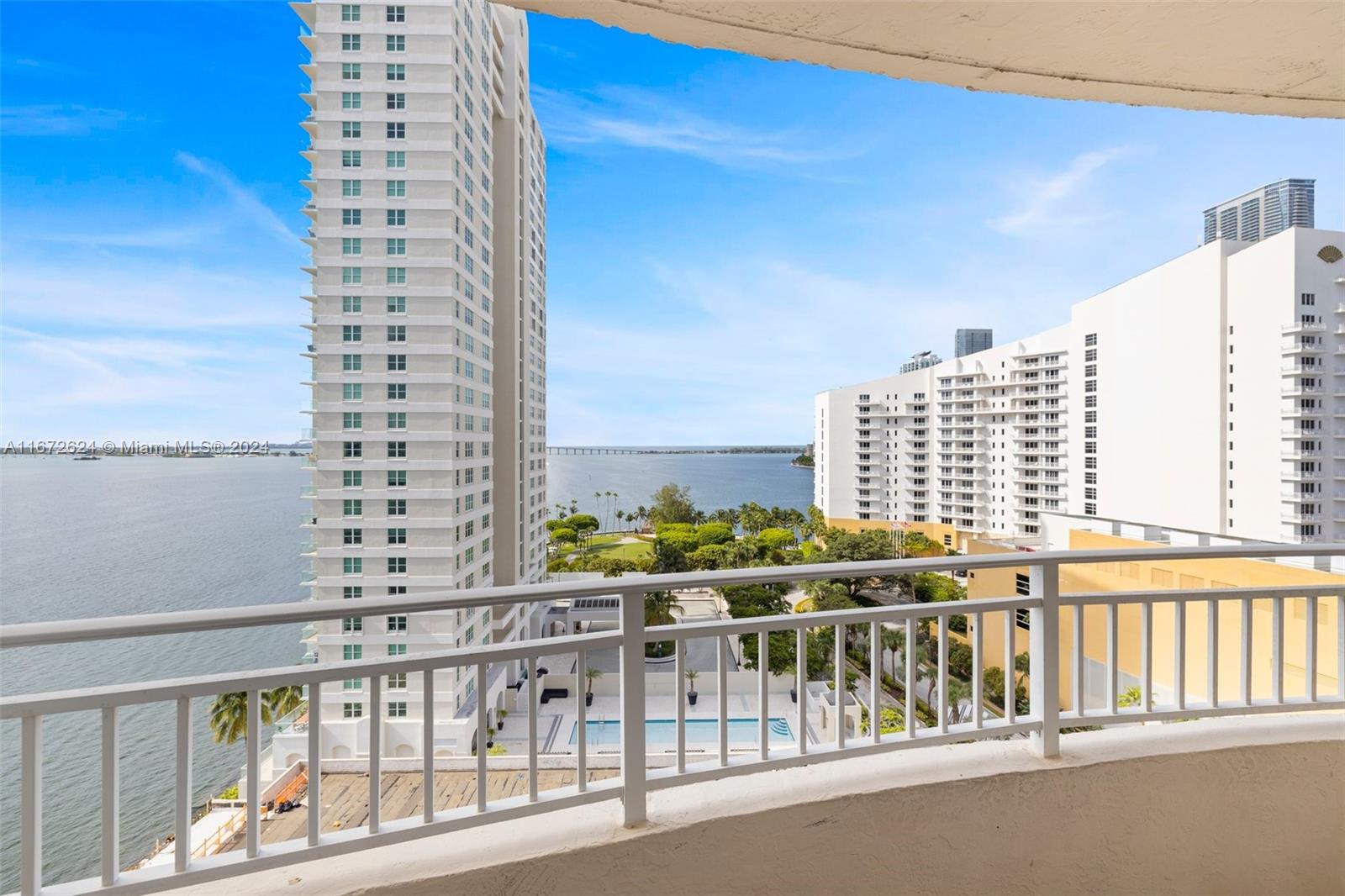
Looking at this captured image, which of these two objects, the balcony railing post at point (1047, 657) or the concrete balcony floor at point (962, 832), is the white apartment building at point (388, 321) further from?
the balcony railing post at point (1047, 657)

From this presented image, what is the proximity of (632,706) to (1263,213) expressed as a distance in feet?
87.8

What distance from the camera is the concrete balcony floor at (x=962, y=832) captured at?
1.21 metres

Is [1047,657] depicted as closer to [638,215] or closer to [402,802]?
[402,802]

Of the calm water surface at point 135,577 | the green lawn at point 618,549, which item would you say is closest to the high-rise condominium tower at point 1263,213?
the calm water surface at point 135,577

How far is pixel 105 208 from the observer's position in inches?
653

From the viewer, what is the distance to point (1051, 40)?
1.53 m

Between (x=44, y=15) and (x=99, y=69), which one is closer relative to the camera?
(x=44, y=15)

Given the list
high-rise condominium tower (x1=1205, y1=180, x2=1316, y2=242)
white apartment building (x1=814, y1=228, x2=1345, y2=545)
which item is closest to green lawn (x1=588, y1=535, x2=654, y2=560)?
white apartment building (x1=814, y1=228, x2=1345, y2=545)

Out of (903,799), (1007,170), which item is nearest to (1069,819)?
(903,799)

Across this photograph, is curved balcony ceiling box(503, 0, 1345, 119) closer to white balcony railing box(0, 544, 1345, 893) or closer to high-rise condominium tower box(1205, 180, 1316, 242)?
white balcony railing box(0, 544, 1345, 893)

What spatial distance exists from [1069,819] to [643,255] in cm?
3540

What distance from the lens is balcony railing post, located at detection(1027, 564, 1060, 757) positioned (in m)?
1.54

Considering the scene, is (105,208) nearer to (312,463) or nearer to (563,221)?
(312,463)

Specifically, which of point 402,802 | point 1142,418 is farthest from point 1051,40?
point 1142,418
